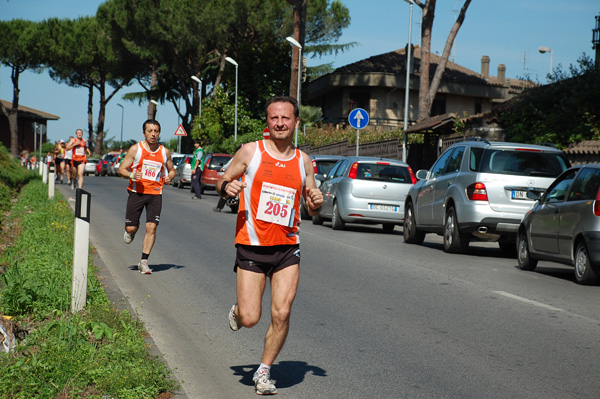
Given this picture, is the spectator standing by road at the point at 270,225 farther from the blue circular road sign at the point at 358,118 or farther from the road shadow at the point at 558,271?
the blue circular road sign at the point at 358,118

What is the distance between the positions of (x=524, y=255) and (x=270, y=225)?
27.7 feet

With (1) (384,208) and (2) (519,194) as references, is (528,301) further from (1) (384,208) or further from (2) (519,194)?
(1) (384,208)

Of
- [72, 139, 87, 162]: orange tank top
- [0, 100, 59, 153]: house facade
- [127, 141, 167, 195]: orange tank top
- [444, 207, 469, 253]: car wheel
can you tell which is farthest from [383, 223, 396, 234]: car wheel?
[0, 100, 59, 153]: house facade

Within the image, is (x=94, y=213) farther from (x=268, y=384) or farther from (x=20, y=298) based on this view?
(x=268, y=384)

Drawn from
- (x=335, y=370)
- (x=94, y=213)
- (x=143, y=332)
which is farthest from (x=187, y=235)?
(x=335, y=370)

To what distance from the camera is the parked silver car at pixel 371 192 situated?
19.2m

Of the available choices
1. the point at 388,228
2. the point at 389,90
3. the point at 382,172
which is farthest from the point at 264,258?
the point at 389,90

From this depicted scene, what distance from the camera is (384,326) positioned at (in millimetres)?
7910

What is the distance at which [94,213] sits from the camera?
2102 cm

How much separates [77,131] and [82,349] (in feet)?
68.4

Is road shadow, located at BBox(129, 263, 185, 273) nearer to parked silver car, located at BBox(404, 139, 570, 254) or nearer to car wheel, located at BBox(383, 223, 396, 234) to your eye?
parked silver car, located at BBox(404, 139, 570, 254)

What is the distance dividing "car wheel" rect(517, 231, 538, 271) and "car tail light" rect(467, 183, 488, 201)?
3.21 ft

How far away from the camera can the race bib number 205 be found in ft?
18.0

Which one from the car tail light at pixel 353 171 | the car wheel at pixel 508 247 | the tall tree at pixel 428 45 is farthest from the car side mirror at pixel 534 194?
the tall tree at pixel 428 45
